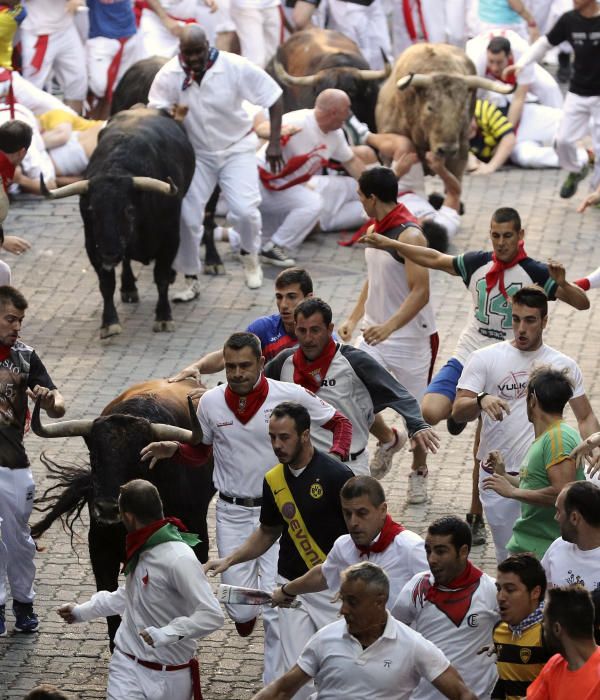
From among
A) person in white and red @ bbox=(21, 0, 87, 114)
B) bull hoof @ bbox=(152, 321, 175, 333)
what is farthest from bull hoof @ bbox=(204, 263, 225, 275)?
person in white and red @ bbox=(21, 0, 87, 114)

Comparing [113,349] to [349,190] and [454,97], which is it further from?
[454,97]

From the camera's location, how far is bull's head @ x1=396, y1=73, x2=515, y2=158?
1681 cm

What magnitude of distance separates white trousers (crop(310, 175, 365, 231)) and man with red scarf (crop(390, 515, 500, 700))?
32.5 feet

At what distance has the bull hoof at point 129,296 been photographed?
15344 millimetres

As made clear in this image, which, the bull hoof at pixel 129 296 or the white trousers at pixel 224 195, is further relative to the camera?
the bull hoof at pixel 129 296

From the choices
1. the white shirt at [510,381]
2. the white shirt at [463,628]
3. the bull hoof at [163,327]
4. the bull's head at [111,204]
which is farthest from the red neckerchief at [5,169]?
the white shirt at [463,628]

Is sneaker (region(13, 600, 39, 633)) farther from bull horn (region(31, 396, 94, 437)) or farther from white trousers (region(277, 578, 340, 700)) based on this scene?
white trousers (region(277, 578, 340, 700))

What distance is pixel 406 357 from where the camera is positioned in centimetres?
1099

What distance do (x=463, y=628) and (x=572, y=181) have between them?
11105 mm

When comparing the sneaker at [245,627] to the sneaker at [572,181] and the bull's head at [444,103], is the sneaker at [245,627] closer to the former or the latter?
the bull's head at [444,103]

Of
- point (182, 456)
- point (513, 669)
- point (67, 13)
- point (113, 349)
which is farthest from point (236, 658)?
point (67, 13)

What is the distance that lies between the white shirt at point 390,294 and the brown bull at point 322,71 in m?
7.46

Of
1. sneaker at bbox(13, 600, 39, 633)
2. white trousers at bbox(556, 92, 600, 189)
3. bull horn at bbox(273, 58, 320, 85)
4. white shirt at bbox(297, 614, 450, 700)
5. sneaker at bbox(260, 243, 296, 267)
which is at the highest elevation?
white shirt at bbox(297, 614, 450, 700)

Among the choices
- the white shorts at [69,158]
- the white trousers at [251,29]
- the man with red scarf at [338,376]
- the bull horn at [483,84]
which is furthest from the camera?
the white trousers at [251,29]
